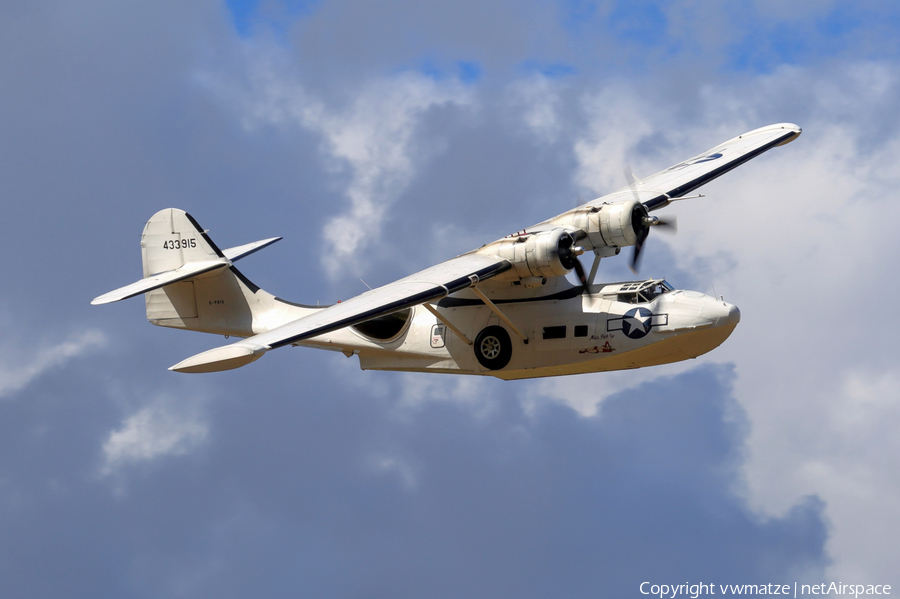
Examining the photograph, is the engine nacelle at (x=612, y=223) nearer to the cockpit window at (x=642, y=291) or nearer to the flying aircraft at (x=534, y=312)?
the flying aircraft at (x=534, y=312)

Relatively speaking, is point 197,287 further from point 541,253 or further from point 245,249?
point 541,253

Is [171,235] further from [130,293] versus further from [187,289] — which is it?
[130,293]

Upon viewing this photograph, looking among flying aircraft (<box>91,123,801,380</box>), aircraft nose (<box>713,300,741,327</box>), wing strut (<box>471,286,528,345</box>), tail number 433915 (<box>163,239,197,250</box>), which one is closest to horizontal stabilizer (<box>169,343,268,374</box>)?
flying aircraft (<box>91,123,801,380</box>)

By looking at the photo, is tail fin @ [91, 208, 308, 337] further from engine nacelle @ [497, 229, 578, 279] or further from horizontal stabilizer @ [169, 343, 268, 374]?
horizontal stabilizer @ [169, 343, 268, 374]

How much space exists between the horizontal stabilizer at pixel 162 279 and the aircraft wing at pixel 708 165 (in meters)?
11.1

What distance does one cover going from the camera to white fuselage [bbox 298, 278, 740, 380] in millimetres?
25234

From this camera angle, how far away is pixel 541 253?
25062 mm

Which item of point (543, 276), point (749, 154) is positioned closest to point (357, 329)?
point (543, 276)

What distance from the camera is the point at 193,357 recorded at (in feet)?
70.4

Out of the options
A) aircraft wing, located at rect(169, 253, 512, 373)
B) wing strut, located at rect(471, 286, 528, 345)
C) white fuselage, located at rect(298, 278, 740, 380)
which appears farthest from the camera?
wing strut, located at rect(471, 286, 528, 345)

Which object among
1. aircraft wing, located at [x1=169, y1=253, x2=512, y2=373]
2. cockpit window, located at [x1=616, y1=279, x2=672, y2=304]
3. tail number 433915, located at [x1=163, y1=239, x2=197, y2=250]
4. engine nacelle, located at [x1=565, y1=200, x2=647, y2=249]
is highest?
tail number 433915, located at [x1=163, y1=239, x2=197, y2=250]

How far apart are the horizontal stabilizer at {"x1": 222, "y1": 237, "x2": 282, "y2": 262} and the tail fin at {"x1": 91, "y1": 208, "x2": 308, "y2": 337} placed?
0.04 m

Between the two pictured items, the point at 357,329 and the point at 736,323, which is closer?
the point at 736,323

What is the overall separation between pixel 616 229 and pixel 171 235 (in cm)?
1326
